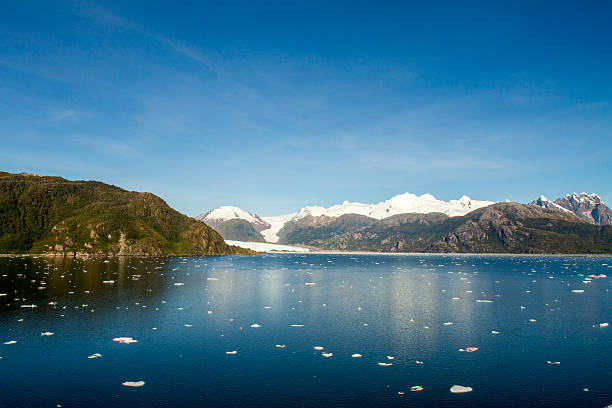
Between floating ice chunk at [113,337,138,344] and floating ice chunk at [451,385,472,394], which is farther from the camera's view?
floating ice chunk at [113,337,138,344]

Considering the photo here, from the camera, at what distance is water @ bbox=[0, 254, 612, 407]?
22828 millimetres

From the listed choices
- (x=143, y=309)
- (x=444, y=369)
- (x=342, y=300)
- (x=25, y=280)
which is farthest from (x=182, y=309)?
(x=25, y=280)

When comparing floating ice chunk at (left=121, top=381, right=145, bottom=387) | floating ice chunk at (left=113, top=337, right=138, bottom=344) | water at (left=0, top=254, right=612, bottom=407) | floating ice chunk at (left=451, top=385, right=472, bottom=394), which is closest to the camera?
water at (left=0, top=254, right=612, bottom=407)

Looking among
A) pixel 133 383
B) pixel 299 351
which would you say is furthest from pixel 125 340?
pixel 299 351

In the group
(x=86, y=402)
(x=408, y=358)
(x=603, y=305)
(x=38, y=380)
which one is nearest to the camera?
(x=86, y=402)

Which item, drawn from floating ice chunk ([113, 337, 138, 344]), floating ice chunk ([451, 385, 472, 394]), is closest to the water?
floating ice chunk ([451, 385, 472, 394])

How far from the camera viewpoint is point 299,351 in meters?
31.7

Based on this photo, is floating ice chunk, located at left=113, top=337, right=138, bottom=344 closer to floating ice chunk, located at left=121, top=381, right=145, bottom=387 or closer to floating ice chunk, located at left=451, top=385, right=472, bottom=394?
floating ice chunk, located at left=121, top=381, right=145, bottom=387

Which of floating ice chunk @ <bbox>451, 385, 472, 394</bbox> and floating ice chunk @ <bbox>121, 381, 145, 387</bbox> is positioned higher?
floating ice chunk @ <bbox>451, 385, 472, 394</bbox>

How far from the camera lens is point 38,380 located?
968 inches

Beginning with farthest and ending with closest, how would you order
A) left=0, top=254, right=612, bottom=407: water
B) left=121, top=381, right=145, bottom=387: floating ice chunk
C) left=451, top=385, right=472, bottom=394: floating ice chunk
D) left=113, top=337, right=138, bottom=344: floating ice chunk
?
1. left=113, top=337, right=138, bottom=344: floating ice chunk
2. left=121, top=381, right=145, bottom=387: floating ice chunk
3. left=451, top=385, right=472, bottom=394: floating ice chunk
4. left=0, top=254, right=612, bottom=407: water

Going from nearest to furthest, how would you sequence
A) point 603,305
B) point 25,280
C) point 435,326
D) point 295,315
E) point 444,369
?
1. point 444,369
2. point 435,326
3. point 295,315
4. point 603,305
5. point 25,280

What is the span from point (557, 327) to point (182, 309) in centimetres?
4230

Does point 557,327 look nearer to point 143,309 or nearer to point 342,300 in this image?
point 342,300
